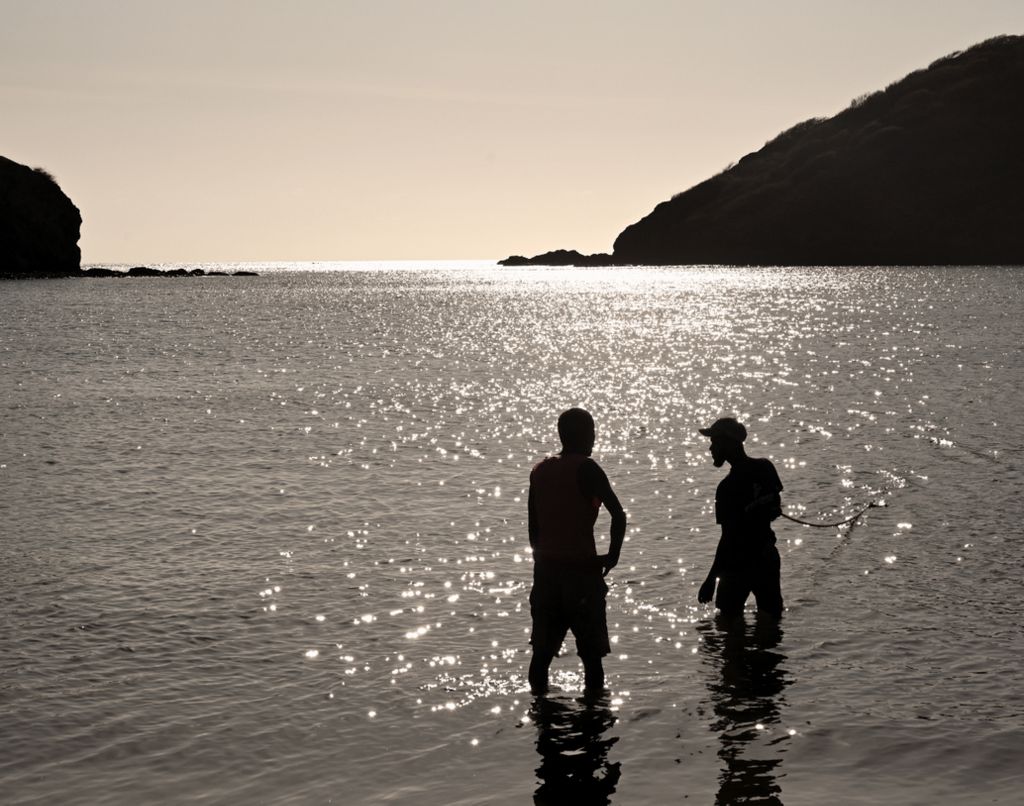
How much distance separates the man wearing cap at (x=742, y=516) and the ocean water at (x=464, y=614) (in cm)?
74

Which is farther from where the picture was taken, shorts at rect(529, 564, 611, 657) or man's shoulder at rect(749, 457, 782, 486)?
→ man's shoulder at rect(749, 457, 782, 486)

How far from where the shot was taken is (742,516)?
11.4m

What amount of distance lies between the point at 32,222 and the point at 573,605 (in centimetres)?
19815

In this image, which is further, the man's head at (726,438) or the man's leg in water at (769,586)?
the man's leg in water at (769,586)

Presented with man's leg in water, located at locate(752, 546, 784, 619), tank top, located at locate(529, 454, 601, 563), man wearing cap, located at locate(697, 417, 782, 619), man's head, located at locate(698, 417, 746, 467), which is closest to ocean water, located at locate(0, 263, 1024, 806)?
man's leg in water, located at locate(752, 546, 784, 619)

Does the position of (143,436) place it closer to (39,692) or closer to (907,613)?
(39,692)

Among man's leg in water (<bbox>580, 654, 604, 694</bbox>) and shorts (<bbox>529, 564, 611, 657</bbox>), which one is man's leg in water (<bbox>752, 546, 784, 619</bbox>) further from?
shorts (<bbox>529, 564, 611, 657</bbox>)

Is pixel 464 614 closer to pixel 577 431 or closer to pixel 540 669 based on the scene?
pixel 540 669

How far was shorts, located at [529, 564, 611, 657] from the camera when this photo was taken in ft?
30.1

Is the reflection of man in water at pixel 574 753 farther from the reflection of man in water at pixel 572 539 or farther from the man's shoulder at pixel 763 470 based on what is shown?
the man's shoulder at pixel 763 470

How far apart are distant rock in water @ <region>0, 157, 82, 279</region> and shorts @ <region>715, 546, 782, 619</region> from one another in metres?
190

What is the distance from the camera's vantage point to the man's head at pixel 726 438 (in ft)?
36.1

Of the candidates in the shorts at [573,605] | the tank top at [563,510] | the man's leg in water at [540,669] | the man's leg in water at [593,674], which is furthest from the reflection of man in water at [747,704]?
the tank top at [563,510]

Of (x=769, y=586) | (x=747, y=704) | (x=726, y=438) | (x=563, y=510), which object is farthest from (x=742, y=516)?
(x=563, y=510)
